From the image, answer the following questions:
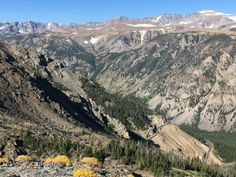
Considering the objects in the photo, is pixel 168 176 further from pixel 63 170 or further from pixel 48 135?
pixel 48 135

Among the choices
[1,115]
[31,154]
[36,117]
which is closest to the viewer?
[31,154]

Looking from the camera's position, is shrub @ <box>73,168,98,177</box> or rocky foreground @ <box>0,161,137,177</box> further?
rocky foreground @ <box>0,161,137,177</box>

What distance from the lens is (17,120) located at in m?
141

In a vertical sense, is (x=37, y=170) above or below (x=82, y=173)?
below

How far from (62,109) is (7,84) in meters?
23.1

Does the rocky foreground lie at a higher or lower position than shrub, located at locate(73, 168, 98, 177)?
lower

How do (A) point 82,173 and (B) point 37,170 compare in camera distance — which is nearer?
(A) point 82,173

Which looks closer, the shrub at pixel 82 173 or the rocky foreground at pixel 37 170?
the shrub at pixel 82 173

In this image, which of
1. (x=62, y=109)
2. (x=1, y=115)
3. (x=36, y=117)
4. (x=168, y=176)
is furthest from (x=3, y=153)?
(x=62, y=109)

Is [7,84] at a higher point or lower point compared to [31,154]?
higher

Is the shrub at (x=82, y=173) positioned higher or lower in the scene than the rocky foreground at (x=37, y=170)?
higher

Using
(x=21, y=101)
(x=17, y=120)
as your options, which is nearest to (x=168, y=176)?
(x=17, y=120)

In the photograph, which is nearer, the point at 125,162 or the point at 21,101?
the point at 125,162

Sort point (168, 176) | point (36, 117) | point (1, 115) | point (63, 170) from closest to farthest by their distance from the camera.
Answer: point (63, 170), point (168, 176), point (1, 115), point (36, 117)
